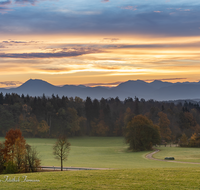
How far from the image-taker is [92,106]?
14450cm

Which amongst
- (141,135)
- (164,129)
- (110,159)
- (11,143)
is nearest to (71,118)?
(164,129)

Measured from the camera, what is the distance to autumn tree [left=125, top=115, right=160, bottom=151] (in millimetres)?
77000

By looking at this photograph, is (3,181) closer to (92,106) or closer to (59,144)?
(59,144)

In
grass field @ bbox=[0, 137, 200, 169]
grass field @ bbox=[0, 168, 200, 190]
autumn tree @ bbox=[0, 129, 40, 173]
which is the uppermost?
grass field @ bbox=[0, 168, 200, 190]

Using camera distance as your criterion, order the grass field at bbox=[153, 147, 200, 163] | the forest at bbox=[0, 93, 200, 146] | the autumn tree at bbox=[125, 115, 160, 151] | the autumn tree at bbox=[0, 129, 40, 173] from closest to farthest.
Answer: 1. the autumn tree at bbox=[0, 129, 40, 173]
2. the grass field at bbox=[153, 147, 200, 163]
3. the autumn tree at bbox=[125, 115, 160, 151]
4. the forest at bbox=[0, 93, 200, 146]

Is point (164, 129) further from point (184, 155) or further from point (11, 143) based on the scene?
point (11, 143)

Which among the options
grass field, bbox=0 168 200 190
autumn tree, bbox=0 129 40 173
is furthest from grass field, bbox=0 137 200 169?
grass field, bbox=0 168 200 190

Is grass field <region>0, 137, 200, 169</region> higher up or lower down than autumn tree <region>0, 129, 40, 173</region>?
lower down

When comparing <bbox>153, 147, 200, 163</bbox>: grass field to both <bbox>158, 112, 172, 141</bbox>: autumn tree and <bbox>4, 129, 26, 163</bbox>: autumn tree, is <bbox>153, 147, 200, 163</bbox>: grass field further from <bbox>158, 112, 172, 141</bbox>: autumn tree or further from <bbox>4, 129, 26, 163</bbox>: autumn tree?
<bbox>158, 112, 172, 141</bbox>: autumn tree

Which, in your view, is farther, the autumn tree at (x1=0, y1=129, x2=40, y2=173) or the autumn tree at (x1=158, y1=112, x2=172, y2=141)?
the autumn tree at (x1=158, y1=112, x2=172, y2=141)

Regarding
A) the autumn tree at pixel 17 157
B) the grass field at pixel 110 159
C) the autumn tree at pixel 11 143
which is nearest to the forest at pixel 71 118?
the grass field at pixel 110 159

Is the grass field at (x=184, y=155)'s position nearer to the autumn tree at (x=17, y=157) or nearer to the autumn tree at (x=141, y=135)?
the autumn tree at (x=141, y=135)

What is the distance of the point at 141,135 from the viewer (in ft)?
256

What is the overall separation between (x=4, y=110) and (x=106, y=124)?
181ft
